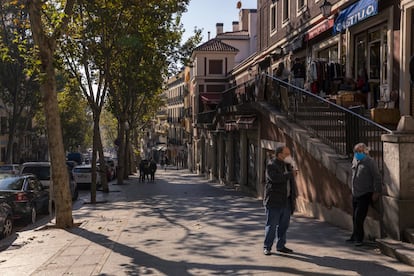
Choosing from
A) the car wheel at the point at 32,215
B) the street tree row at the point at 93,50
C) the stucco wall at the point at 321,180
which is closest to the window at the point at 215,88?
the street tree row at the point at 93,50

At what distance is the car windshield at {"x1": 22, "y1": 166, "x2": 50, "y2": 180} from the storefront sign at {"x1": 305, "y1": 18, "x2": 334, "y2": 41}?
11.3 metres

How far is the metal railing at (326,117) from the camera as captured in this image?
9002 mm

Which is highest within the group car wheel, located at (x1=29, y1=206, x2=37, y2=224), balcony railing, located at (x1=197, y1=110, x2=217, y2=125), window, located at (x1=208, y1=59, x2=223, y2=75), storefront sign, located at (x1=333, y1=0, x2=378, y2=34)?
window, located at (x1=208, y1=59, x2=223, y2=75)

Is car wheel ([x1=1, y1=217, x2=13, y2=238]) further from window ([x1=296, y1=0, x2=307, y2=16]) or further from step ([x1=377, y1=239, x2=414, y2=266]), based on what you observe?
window ([x1=296, y1=0, x2=307, y2=16])

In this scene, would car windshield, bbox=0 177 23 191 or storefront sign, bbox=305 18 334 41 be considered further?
storefront sign, bbox=305 18 334 41

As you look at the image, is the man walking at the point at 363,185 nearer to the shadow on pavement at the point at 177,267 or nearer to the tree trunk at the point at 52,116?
the shadow on pavement at the point at 177,267

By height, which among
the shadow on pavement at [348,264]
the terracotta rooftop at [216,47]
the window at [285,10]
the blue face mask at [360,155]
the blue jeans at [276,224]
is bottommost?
the shadow on pavement at [348,264]

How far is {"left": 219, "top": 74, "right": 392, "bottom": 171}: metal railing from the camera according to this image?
9002 mm

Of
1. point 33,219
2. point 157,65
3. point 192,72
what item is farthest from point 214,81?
point 33,219

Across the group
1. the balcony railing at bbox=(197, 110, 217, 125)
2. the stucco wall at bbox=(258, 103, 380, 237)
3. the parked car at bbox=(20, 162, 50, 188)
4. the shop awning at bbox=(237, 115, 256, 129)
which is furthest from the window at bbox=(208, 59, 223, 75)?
the stucco wall at bbox=(258, 103, 380, 237)

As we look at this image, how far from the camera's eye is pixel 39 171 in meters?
20.4

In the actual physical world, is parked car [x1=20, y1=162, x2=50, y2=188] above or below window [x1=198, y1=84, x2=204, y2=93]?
below

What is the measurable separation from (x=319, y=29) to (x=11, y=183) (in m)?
11.3

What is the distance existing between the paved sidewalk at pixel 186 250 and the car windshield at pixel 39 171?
7.81m
